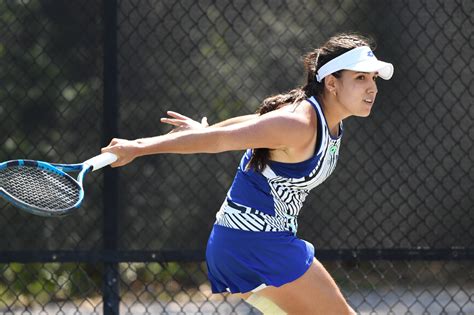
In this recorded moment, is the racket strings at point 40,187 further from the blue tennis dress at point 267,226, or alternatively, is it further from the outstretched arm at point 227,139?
the blue tennis dress at point 267,226

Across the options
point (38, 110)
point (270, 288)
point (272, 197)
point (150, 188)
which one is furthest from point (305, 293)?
point (38, 110)

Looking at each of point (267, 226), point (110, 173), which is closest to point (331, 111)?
point (267, 226)

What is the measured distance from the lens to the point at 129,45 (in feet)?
16.6

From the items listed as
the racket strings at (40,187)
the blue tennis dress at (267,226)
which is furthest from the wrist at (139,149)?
the blue tennis dress at (267,226)

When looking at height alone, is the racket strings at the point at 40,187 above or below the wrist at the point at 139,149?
above

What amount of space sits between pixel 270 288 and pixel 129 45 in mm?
1822

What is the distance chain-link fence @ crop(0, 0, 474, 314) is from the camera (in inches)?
199

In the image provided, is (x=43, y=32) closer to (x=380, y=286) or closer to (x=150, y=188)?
(x=150, y=188)

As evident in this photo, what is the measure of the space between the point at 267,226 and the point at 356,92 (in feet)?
1.98

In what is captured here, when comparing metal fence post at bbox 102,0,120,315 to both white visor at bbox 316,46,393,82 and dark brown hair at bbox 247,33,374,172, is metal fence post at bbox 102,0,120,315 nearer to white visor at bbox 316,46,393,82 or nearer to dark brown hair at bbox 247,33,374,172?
dark brown hair at bbox 247,33,374,172

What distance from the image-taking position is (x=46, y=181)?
345 cm

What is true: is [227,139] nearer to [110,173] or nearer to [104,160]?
[104,160]

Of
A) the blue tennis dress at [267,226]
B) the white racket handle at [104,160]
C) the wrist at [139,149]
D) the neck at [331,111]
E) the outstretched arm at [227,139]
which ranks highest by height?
the white racket handle at [104,160]

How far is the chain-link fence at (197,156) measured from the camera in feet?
16.6
